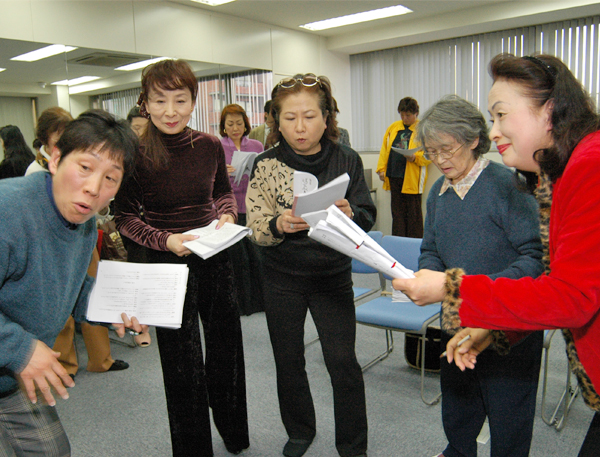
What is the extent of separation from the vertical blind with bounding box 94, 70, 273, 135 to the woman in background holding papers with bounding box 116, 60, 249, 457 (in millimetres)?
3137

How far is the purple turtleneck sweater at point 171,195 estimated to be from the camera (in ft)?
6.16

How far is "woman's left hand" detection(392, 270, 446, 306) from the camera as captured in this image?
3.85 feet

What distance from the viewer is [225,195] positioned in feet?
7.13

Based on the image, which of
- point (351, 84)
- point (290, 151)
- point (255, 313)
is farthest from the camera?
point (351, 84)

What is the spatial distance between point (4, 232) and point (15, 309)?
24 centimetres

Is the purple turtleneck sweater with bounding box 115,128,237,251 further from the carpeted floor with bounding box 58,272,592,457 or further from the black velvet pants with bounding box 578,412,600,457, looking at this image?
the black velvet pants with bounding box 578,412,600,457

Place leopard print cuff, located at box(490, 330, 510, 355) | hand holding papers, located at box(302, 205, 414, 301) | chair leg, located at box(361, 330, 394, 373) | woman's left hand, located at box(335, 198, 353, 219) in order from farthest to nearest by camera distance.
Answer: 1. chair leg, located at box(361, 330, 394, 373)
2. woman's left hand, located at box(335, 198, 353, 219)
3. leopard print cuff, located at box(490, 330, 510, 355)
4. hand holding papers, located at box(302, 205, 414, 301)

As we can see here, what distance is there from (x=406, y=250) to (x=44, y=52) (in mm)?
3689

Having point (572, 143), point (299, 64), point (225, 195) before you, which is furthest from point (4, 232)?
point (299, 64)

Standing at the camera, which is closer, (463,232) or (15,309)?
(15,309)

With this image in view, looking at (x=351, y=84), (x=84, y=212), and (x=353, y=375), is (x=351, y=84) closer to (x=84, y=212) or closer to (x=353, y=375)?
(x=353, y=375)

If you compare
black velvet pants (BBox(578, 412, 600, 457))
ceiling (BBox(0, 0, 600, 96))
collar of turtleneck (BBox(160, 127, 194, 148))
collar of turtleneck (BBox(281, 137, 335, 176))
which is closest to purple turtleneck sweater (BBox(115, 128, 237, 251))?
collar of turtleneck (BBox(160, 127, 194, 148))

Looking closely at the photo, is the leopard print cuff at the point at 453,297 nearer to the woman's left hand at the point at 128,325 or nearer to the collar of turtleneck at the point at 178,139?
the woman's left hand at the point at 128,325

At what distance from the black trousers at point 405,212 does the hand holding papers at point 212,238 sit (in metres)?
4.74
